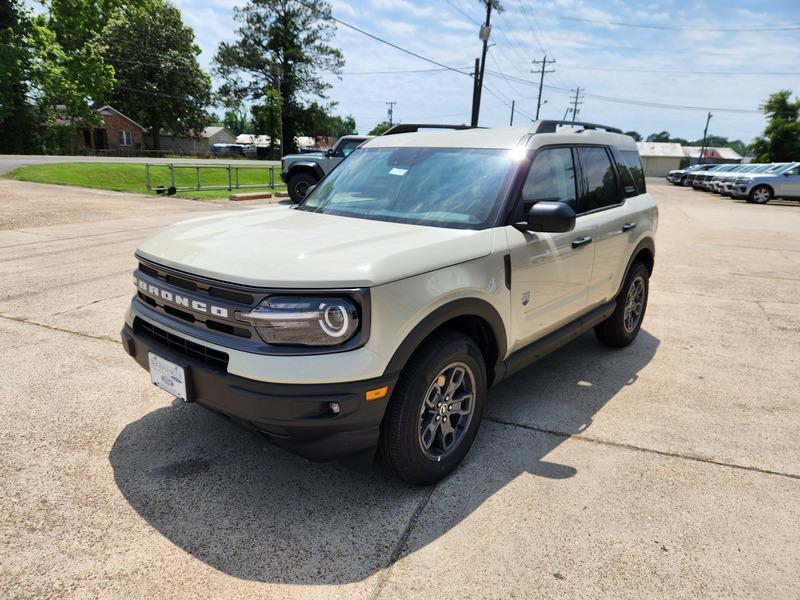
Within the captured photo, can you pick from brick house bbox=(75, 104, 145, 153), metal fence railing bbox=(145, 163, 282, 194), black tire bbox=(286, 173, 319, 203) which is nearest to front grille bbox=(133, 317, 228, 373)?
black tire bbox=(286, 173, 319, 203)

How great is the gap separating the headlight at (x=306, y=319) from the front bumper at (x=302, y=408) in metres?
0.19

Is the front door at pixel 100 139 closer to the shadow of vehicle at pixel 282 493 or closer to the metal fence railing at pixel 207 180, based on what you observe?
the metal fence railing at pixel 207 180

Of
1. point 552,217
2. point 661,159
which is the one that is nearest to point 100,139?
point 552,217

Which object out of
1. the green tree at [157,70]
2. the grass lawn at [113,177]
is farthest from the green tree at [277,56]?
the grass lawn at [113,177]

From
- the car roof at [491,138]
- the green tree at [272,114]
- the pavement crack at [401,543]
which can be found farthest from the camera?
the green tree at [272,114]

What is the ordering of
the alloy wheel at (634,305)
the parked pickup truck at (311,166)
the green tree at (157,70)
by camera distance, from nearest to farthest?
the alloy wheel at (634,305) < the parked pickup truck at (311,166) < the green tree at (157,70)

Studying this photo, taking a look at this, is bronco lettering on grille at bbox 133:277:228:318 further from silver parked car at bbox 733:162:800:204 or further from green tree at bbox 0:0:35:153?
green tree at bbox 0:0:35:153

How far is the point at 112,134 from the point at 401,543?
59.5 meters

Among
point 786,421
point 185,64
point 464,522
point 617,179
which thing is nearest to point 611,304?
point 617,179

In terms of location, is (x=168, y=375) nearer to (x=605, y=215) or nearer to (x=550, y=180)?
(x=550, y=180)

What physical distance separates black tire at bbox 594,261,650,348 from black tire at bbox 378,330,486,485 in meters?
2.30

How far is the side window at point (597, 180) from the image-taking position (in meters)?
3.92

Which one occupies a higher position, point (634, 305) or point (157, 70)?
point (157, 70)

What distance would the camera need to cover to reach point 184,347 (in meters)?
2.50
